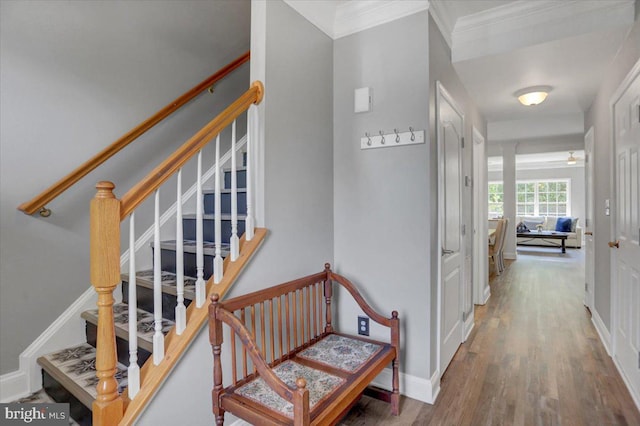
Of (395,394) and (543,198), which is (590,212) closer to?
(395,394)

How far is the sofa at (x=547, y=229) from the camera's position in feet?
31.2

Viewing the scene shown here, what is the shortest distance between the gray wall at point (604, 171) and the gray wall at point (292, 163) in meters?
2.09

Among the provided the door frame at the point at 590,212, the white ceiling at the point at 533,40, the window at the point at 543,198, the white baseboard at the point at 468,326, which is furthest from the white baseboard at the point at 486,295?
the window at the point at 543,198

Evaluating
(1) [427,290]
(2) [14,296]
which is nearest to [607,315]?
(1) [427,290]

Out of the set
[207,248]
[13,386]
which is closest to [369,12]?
[207,248]

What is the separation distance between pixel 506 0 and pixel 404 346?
246cm

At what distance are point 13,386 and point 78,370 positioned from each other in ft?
1.61

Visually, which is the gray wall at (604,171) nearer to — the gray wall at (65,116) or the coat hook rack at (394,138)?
the coat hook rack at (394,138)

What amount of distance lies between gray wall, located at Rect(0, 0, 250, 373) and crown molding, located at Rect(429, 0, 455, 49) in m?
1.66

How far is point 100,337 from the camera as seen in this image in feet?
3.97

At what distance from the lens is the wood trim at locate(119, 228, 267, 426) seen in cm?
132

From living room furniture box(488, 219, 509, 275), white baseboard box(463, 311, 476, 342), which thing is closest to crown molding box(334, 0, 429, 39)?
white baseboard box(463, 311, 476, 342)

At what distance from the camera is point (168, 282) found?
6.63 ft

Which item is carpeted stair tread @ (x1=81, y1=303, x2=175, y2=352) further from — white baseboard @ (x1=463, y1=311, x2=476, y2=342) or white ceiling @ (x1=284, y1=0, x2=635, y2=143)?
white baseboard @ (x1=463, y1=311, x2=476, y2=342)
